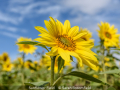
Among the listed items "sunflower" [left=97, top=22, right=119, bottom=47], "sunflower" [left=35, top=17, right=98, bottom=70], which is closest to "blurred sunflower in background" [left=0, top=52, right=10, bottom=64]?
"sunflower" [left=97, top=22, right=119, bottom=47]

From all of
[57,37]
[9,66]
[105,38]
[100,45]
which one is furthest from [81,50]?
[9,66]

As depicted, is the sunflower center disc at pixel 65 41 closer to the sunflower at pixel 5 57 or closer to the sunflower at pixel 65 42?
the sunflower at pixel 65 42

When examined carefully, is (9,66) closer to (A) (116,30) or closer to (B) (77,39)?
(A) (116,30)

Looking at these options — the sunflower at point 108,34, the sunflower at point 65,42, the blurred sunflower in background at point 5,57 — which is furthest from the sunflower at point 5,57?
the sunflower at point 65,42

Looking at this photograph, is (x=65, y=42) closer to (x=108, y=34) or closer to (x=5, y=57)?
(x=108, y=34)

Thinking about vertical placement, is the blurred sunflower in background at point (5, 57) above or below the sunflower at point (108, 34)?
below

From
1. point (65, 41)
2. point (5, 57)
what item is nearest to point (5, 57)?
point (5, 57)
